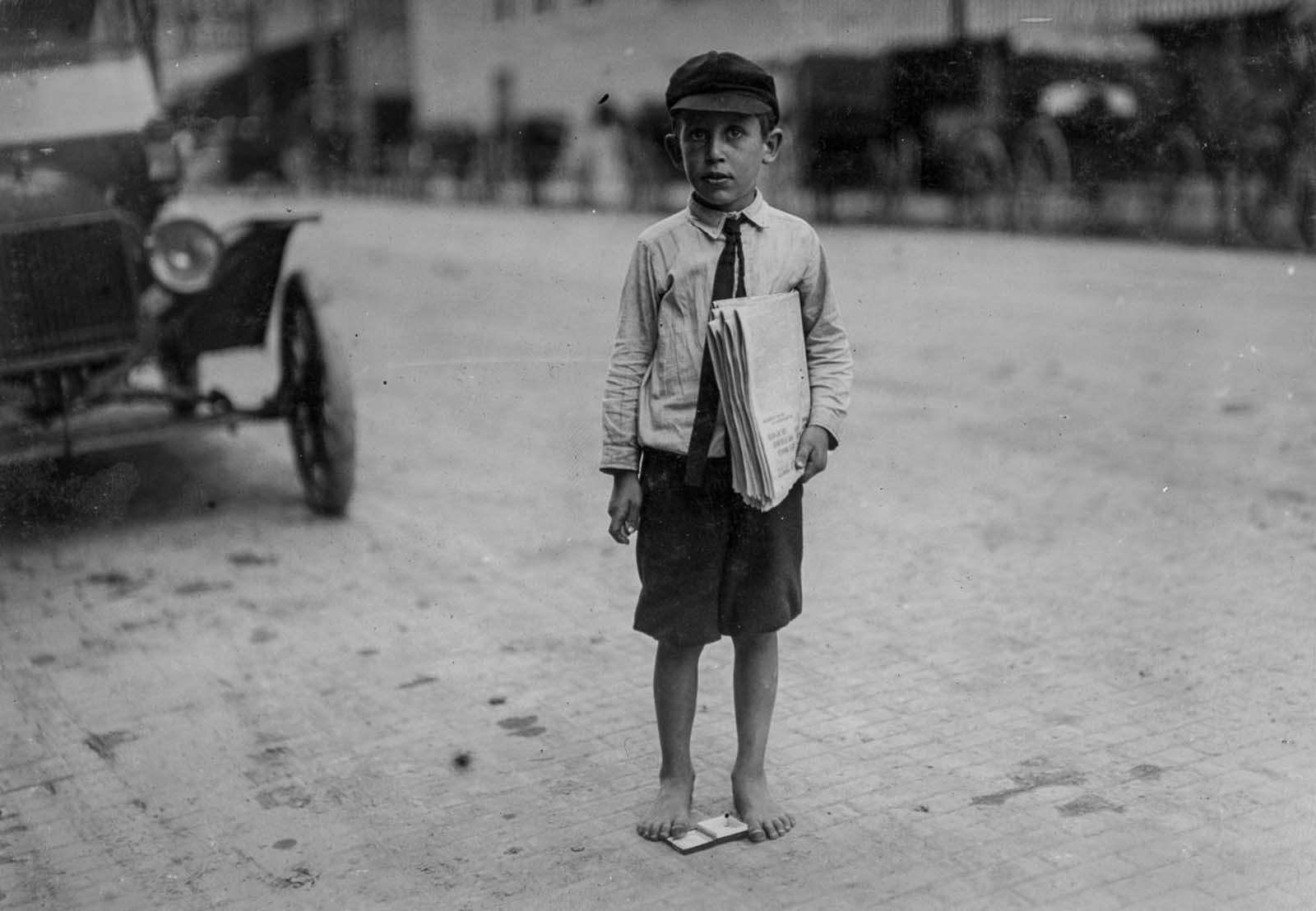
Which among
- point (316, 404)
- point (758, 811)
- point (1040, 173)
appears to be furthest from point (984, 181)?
point (758, 811)

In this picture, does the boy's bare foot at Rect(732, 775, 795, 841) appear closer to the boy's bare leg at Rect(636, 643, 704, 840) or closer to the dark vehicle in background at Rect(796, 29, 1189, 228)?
the boy's bare leg at Rect(636, 643, 704, 840)

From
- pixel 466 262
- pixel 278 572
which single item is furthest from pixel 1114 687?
pixel 466 262

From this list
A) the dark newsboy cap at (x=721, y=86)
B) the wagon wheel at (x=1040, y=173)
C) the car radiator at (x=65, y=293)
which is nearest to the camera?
the dark newsboy cap at (x=721, y=86)

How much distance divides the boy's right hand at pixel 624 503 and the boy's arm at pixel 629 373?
0.02 meters

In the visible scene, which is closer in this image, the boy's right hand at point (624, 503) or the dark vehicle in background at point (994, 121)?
the boy's right hand at point (624, 503)

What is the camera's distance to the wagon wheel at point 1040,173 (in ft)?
48.2

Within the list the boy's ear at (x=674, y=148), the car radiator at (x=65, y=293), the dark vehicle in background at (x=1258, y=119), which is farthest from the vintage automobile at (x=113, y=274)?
the dark vehicle in background at (x=1258, y=119)

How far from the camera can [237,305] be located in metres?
6.32

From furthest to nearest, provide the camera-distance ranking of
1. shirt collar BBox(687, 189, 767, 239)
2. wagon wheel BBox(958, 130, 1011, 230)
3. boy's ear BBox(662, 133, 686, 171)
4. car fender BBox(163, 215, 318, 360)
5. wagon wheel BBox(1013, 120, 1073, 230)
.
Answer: wagon wheel BBox(958, 130, 1011, 230)
wagon wheel BBox(1013, 120, 1073, 230)
car fender BBox(163, 215, 318, 360)
boy's ear BBox(662, 133, 686, 171)
shirt collar BBox(687, 189, 767, 239)

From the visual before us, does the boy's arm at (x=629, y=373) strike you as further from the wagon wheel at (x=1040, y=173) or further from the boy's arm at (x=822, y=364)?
the wagon wheel at (x=1040, y=173)

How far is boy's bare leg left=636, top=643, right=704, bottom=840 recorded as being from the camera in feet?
10.5

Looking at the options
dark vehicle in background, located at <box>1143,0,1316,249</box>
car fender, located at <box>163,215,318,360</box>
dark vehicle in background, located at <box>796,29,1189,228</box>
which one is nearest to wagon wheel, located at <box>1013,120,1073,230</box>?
dark vehicle in background, located at <box>796,29,1189,228</box>

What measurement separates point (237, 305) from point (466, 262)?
10739 mm

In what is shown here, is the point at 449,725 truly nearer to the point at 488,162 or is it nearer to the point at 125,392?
the point at 125,392
